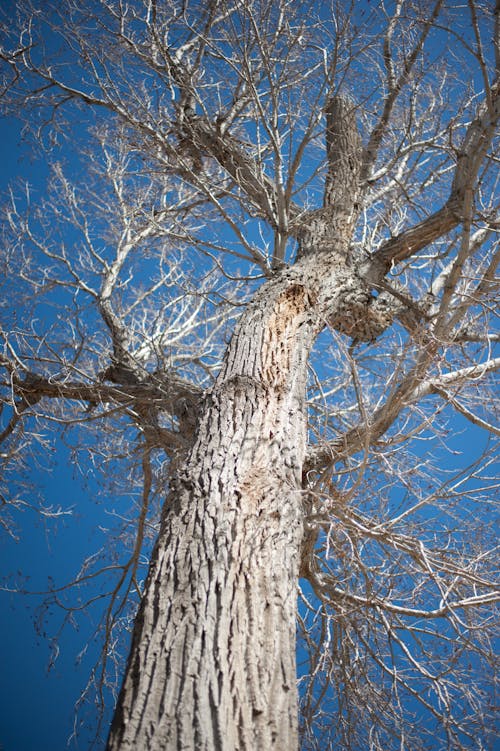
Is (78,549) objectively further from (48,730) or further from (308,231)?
(308,231)

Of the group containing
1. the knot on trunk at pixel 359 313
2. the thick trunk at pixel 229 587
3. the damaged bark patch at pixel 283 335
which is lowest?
the thick trunk at pixel 229 587

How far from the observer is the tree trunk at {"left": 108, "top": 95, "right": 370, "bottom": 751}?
5.78 ft

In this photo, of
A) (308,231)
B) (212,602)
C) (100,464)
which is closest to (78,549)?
(100,464)

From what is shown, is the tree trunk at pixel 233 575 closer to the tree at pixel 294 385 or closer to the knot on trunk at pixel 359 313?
the tree at pixel 294 385

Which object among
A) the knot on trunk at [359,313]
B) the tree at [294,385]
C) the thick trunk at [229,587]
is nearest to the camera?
the thick trunk at [229,587]

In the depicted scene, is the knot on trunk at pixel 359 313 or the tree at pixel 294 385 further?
the knot on trunk at pixel 359 313

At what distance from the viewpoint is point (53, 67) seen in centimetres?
438

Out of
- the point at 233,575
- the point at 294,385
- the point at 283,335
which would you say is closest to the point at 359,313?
the point at 283,335

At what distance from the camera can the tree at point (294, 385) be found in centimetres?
207

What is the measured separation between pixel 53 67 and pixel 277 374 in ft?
9.67

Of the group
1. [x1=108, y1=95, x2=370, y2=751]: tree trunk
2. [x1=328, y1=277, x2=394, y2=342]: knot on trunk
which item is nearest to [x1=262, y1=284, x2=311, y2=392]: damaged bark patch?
[x1=108, y1=95, x2=370, y2=751]: tree trunk

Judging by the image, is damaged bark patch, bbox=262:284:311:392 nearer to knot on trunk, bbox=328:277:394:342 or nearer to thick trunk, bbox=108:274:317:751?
thick trunk, bbox=108:274:317:751

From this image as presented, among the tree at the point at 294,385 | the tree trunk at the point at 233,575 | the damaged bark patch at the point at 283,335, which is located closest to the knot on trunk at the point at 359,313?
the tree at the point at 294,385

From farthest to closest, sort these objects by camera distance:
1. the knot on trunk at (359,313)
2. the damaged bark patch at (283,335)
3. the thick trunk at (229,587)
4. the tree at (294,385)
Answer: the knot on trunk at (359,313) < the damaged bark patch at (283,335) < the tree at (294,385) < the thick trunk at (229,587)
